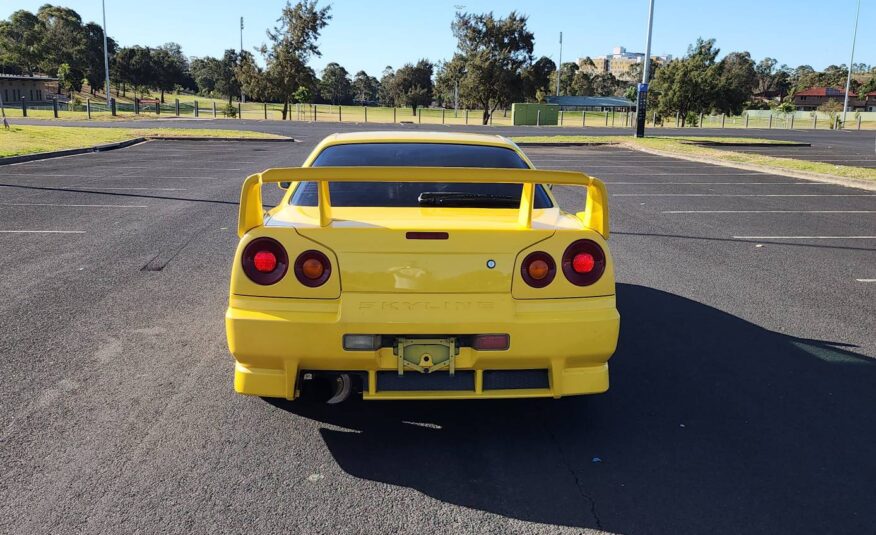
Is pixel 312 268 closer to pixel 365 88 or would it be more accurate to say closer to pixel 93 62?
pixel 93 62

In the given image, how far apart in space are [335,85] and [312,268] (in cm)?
11815

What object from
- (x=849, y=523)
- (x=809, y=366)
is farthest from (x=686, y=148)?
(x=849, y=523)

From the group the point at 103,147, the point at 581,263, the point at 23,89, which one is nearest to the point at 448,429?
the point at 581,263

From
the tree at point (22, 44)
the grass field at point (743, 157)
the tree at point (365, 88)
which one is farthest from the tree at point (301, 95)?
the tree at point (365, 88)

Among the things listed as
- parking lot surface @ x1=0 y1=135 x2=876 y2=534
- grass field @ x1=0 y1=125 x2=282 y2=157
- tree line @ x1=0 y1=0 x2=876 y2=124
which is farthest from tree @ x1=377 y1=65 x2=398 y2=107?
parking lot surface @ x1=0 y1=135 x2=876 y2=534

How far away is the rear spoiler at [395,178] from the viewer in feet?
10.7

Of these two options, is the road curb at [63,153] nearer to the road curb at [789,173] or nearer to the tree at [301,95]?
the road curb at [789,173]

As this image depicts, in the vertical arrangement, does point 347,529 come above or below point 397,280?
below

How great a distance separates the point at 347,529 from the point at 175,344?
2.62 m

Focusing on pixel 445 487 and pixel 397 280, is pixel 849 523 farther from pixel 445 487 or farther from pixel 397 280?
pixel 397 280

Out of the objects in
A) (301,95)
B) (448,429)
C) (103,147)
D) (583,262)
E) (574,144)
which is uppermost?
(301,95)

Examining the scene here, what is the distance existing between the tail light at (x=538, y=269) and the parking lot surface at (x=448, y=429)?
33.0 inches

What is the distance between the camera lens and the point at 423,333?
3.20 m

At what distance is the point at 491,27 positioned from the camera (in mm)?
56531
